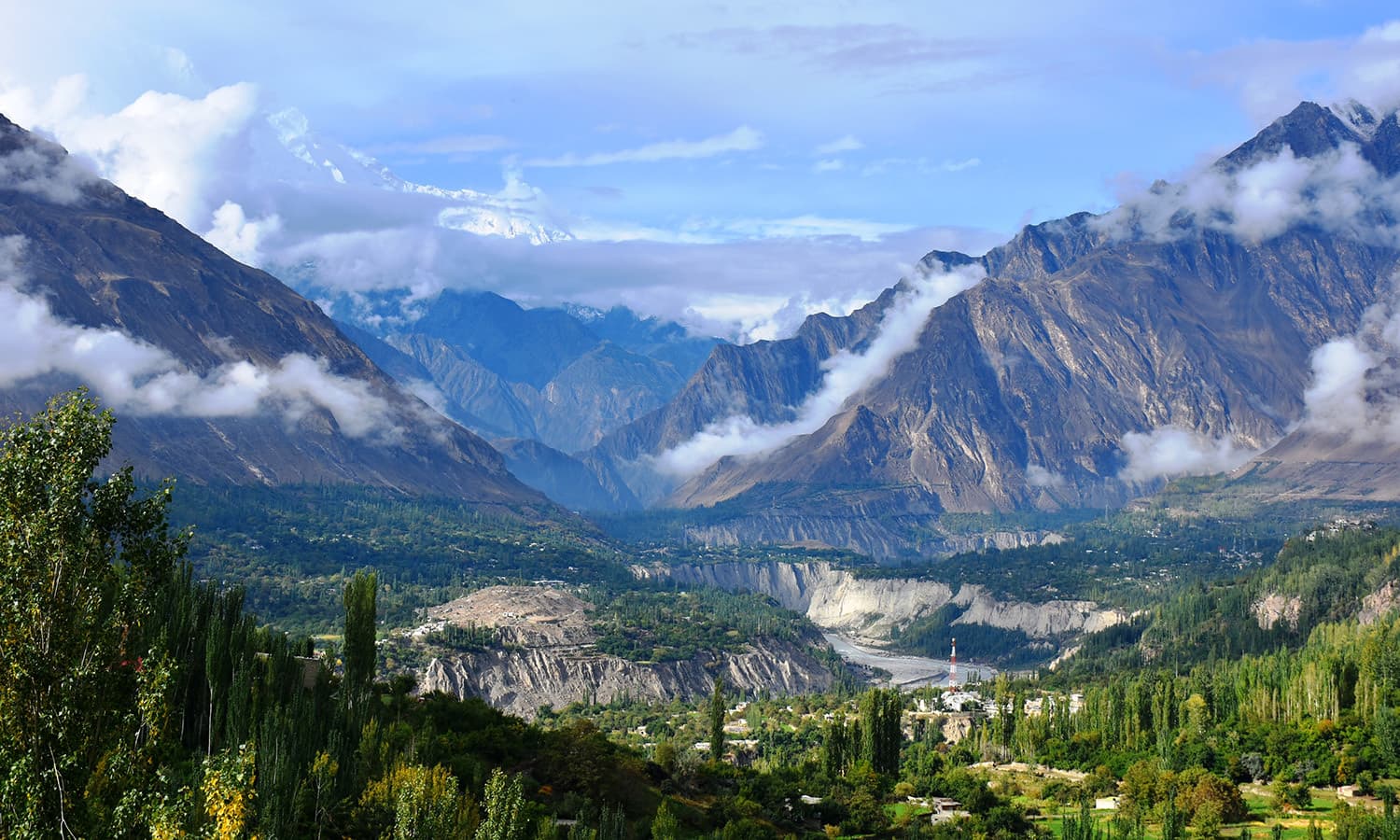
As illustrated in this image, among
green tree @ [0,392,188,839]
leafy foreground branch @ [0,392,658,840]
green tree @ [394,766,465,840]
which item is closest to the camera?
green tree @ [0,392,188,839]

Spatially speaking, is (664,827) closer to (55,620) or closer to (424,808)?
(424,808)

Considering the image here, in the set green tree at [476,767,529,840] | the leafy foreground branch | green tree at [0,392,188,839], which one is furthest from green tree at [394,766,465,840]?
green tree at [0,392,188,839]

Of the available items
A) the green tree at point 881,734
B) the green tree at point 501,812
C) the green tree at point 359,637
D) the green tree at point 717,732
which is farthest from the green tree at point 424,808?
the green tree at point 881,734

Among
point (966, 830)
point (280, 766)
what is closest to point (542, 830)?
point (280, 766)

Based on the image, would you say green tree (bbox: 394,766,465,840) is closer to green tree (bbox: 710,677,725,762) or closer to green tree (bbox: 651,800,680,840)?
green tree (bbox: 651,800,680,840)

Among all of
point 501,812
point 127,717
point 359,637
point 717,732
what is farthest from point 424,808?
point 717,732

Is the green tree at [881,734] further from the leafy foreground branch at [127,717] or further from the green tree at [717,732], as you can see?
the leafy foreground branch at [127,717]

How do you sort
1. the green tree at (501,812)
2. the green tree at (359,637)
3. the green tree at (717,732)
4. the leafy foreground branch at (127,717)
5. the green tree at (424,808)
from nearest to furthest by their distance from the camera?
1. the leafy foreground branch at (127,717)
2. the green tree at (424,808)
3. the green tree at (501,812)
4. the green tree at (359,637)
5. the green tree at (717,732)

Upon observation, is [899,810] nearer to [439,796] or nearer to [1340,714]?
[1340,714]
